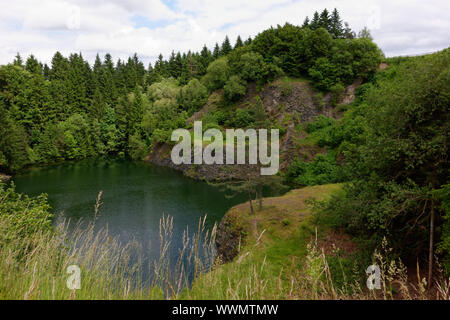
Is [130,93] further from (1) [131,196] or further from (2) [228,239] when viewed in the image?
(2) [228,239]

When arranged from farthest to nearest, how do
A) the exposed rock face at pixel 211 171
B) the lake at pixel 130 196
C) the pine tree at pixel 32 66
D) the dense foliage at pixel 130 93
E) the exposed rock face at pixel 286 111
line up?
the pine tree at pixel 32 66 < the dense foliage at pixel 130 93 < the exposed rock face at pixel 286 111 < the exposed rock face at pixel 211 171 < the lake at pixel 130 196

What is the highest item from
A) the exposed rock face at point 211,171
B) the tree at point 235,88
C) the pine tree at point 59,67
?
the pine tree at point 59,67

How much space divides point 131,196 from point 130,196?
0.09m

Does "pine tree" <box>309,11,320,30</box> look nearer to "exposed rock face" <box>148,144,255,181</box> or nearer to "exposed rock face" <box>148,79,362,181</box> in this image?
"exposed rock face" <box>148,79,362,181</box>

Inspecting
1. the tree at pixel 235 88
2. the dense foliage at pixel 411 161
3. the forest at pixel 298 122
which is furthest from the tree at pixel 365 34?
the dense foliage at pixel 411 161

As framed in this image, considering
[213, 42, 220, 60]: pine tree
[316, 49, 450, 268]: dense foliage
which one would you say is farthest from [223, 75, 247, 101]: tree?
[316, 49, 450, 268]: dense foliage

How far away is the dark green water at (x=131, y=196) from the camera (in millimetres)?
20391

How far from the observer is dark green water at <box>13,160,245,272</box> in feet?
66.9

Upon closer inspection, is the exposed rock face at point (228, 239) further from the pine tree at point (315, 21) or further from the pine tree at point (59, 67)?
the pine tree at point (59, 67)

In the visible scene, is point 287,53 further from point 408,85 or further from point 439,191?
point 439,191

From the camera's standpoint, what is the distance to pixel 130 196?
27.2 metres
